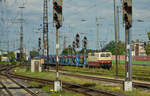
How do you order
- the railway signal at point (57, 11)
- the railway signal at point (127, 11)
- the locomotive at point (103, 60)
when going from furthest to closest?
the locomotive at point (103, 60) < the railway signal at point (127, 11) < the railway signal at point (57, 11)

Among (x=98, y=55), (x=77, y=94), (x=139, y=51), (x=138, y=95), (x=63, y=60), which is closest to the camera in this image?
(x=138, y=95)

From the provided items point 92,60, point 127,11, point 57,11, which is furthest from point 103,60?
point 57,11

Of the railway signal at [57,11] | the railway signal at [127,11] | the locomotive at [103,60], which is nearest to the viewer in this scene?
the railway signal at [57,11]

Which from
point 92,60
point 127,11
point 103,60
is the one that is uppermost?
point 127,11

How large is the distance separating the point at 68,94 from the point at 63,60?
44.9m

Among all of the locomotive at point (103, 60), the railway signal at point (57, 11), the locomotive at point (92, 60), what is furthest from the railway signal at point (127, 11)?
the locomotive at point (103, 60)

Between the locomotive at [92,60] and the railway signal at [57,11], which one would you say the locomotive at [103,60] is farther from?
the railway signal at [57,11]

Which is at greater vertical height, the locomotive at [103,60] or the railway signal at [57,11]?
the railway signal at [57,11]

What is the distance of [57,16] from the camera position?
15742 millimetres

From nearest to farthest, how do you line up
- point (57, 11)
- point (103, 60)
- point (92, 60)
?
point (57, 11) < point (103, 60) < point (92, 60)

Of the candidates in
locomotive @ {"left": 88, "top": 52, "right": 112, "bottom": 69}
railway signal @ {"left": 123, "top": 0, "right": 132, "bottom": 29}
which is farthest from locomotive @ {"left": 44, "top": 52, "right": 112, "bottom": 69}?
railway signal @ {"left": 123, "top": 0, "right": 132, "bottom": 29}

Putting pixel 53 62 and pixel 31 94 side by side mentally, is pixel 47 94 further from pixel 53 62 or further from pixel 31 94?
pixel 53 62

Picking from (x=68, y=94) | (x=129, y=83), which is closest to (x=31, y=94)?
(x=68, y=94)

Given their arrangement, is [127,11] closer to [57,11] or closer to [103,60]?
[57,11]
